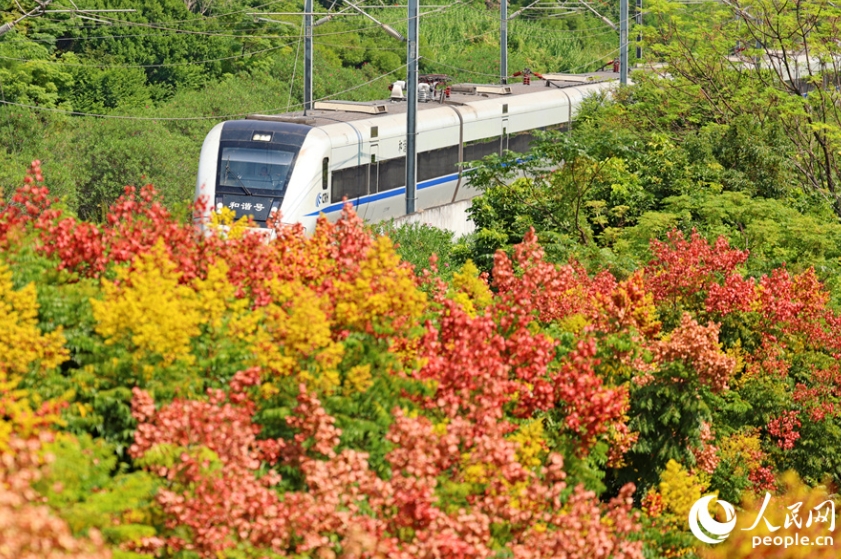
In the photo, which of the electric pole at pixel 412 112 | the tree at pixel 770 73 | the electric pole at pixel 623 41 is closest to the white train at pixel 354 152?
the electric pole at pixel 412 112

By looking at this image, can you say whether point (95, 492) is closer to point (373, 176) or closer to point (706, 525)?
point (706, 525)

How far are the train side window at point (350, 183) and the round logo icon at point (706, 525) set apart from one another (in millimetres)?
16126

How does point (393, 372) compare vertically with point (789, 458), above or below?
above

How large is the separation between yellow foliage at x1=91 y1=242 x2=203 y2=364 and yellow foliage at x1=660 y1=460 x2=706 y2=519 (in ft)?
11.3

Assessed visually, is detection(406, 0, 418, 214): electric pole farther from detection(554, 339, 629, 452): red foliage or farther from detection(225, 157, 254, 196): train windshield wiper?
detection(554, 339, 629, 452): red foliage

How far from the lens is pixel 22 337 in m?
7.34

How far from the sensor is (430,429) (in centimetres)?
706

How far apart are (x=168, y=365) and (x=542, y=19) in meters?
72.2

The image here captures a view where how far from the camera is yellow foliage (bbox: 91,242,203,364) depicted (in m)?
7.38

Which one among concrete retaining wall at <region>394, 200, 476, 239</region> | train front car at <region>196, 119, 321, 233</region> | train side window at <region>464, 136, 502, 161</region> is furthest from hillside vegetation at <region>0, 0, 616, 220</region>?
concrete retaining wall at <region>394, 200, 476, 239</region>

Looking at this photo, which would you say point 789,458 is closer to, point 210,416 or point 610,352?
point 610,352

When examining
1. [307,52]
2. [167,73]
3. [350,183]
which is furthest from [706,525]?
[167,73]

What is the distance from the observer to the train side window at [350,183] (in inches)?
987

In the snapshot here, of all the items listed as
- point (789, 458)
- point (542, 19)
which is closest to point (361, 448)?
point (789, 458)
